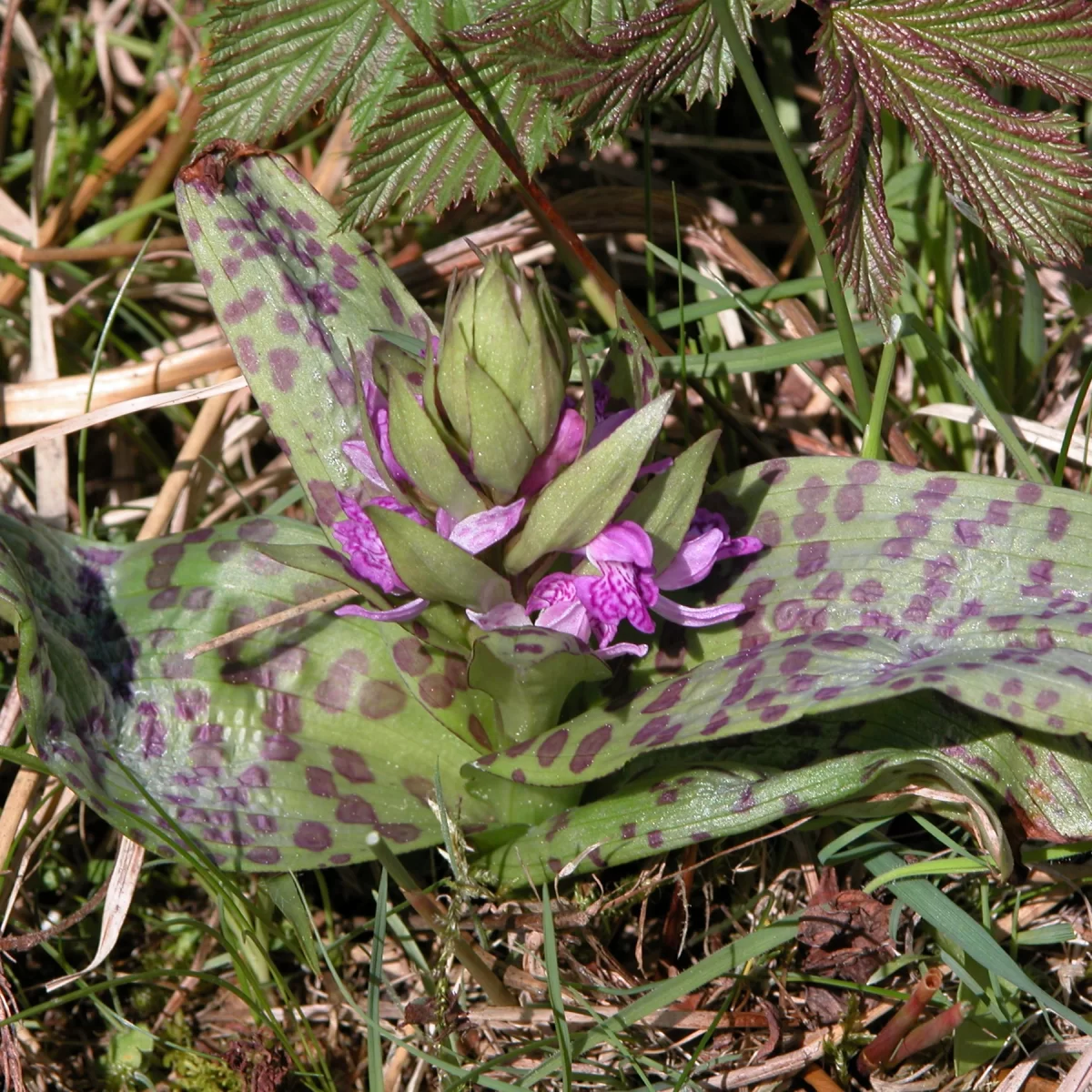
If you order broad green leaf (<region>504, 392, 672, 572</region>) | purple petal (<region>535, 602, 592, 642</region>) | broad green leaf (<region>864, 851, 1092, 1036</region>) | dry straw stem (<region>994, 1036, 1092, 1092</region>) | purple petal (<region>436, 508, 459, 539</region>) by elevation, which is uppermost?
broad green leaf (<region>504, 392, 672, 572</region>)

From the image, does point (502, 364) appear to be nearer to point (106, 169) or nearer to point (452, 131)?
point (452, 131)

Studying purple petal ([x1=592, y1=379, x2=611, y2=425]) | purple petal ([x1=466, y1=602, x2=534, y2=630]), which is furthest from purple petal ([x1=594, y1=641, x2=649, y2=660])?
purple petal ([x1=592, y1=379, x2=611, y2=425])

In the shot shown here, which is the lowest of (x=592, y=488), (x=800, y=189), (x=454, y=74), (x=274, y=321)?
(x=592, y=488)

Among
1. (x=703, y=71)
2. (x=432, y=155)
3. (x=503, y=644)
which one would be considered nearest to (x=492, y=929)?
(x=503, y=644)

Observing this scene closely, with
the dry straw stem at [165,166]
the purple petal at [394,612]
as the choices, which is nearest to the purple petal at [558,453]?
the purple petal at [394,612]

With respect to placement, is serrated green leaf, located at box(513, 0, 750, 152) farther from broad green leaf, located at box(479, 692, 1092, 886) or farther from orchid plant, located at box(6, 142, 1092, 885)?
broad green leaf, located at box(479, 692, 1092, 886)

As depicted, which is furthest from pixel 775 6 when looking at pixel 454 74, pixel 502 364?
pixel 502 364

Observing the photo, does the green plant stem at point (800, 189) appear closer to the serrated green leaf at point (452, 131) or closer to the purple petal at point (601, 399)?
the serrated green leaf at point (452, 131)

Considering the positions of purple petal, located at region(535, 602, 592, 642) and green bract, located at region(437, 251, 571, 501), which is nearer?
green bract, located at region(437, 251, 571, 501)
